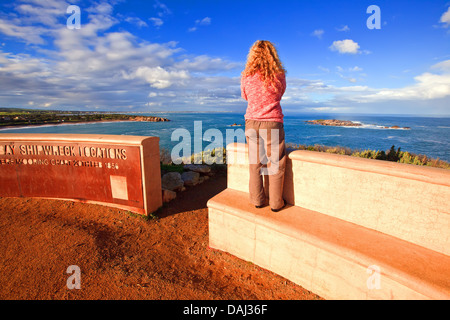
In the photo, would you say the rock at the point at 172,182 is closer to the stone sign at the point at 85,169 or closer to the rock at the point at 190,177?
the rock at the point at 190,177

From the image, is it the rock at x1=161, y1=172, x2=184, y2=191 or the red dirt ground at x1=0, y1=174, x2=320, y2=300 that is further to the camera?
the rock at x1=161, y1=172, x2=184, y2=191

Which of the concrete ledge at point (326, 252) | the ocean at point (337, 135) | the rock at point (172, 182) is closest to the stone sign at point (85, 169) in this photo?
the rock at point (172, 182)

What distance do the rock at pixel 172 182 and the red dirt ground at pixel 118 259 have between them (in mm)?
1238

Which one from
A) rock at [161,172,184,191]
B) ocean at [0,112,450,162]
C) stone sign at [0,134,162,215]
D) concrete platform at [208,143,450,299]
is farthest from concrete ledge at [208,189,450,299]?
ocean at [0,112,450,162]

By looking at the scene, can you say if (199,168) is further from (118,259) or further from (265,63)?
(265,63)

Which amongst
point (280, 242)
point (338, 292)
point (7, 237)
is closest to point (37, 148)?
point (7, 237)

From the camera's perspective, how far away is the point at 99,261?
3.34 m

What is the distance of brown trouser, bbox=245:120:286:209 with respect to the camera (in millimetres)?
3021

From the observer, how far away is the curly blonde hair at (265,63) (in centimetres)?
291

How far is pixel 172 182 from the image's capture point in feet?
21.1

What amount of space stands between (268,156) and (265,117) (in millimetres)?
578

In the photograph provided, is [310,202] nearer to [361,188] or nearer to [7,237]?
[361,188]
